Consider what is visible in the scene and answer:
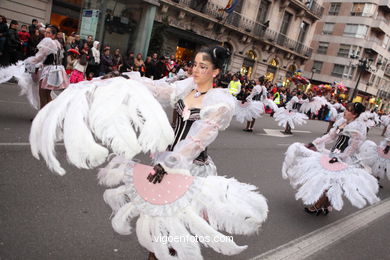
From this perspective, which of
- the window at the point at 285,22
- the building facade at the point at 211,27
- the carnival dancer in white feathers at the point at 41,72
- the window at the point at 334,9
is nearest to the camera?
the carnival dancer in white feathers at the point at 41,72

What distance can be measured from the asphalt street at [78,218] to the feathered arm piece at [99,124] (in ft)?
4.74

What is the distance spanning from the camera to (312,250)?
154 inches

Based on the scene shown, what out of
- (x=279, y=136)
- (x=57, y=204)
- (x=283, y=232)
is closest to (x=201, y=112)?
(x=57, y=204)

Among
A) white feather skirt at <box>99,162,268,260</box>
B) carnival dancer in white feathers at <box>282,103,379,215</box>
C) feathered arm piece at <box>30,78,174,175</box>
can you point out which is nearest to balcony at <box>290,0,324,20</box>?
carnival dancer in white feathers at <box>282,103,379,215</box>

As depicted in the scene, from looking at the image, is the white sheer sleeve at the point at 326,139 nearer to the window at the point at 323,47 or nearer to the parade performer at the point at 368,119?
the parade performer at the point at 368,119

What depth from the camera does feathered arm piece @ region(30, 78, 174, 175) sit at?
1.78 m

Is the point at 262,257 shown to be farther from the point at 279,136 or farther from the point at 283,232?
the point at 279,136

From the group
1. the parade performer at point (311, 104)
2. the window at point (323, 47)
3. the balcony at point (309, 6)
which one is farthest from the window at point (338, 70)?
the parade performer at point (311, 104)

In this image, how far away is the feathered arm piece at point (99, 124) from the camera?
1.78 metres

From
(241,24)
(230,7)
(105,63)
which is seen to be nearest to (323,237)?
(105,63)

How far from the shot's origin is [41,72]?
654 cm

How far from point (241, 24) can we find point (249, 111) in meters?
16.5

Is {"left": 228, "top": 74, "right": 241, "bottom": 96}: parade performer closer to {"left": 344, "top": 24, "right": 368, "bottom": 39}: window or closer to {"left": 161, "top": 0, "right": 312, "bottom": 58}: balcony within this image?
{"left": 161, "top": 0, "right": 312, "bottom": 58}: balcony

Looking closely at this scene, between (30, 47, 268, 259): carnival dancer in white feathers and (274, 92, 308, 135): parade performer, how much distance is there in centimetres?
1021
